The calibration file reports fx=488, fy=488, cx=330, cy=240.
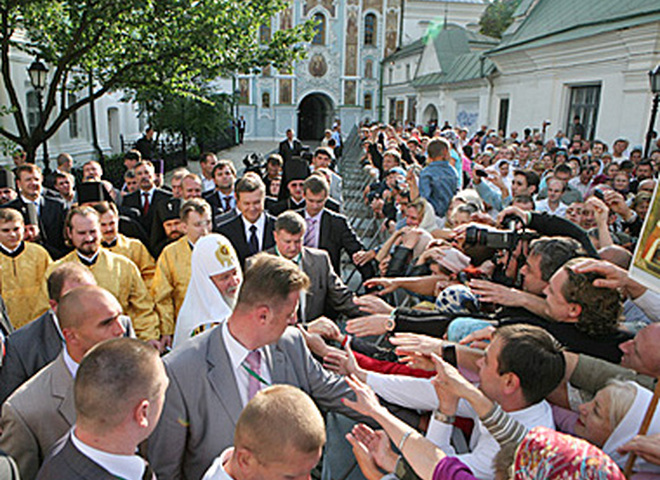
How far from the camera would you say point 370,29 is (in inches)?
1773

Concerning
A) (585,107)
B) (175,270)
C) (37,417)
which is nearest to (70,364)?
(37,417)

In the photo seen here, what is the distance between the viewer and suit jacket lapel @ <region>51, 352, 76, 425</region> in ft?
7.80

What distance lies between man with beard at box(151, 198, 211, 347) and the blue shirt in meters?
3.02

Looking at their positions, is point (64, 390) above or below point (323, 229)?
below

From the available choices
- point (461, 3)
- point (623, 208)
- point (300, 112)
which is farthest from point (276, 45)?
point (461, 3)

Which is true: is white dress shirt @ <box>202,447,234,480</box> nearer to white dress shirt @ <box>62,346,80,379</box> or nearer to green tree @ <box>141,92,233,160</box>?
white dress shirt @ <box>62,346,80,379</box>

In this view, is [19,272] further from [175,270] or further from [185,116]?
[185,116]

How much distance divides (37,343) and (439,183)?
4726 millimetres

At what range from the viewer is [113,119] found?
2169 cm

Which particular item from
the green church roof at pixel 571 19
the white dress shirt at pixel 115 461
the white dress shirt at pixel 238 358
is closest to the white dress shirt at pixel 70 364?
the white dress shirt at pixel 115 461

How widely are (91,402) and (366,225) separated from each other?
8.87m

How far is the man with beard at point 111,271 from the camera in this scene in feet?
12.8

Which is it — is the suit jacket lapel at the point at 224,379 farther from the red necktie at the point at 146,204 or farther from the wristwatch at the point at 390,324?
the red necktie at the point at 146,204

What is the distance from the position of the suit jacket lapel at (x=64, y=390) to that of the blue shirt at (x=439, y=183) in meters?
4.73
